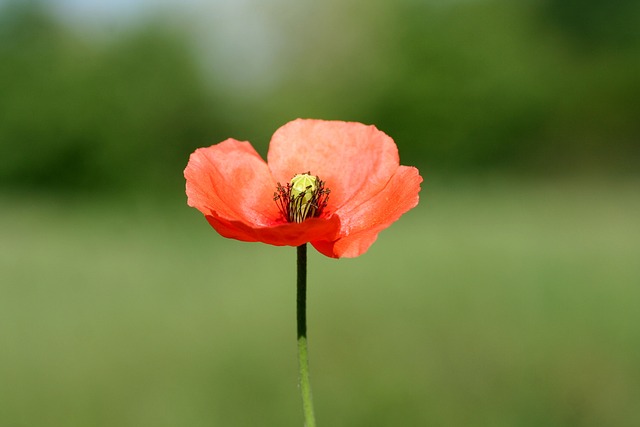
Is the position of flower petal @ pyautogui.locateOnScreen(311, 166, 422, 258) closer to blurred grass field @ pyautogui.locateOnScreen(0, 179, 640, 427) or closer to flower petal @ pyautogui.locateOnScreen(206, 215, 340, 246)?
flower petal @ pyautogui.locateOnScreen(206, 215, 340, 246)

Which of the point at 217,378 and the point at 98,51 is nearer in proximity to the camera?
the point at 217,378

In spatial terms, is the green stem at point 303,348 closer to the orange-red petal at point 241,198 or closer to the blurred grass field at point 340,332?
the orange-red petal at point 241,198

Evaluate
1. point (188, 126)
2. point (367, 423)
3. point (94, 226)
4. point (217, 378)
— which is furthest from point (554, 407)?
point (188, 126)

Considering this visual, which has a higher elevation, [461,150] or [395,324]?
[461,150]

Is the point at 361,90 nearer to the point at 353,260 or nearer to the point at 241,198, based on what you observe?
the point at 353,260

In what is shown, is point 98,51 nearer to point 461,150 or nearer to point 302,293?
point 461,150

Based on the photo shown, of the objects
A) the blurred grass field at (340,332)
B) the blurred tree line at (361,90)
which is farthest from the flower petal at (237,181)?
the blurred tree line at (361,90)
